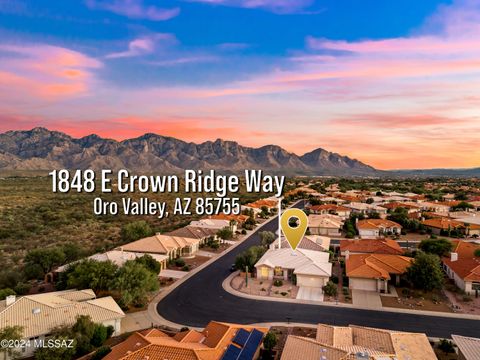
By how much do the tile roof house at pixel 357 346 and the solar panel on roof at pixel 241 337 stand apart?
295 cm

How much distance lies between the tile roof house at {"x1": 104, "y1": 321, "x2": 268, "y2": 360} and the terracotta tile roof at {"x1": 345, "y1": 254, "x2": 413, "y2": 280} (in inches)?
666

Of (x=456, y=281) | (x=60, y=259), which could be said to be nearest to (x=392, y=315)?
(x=456, y=281)

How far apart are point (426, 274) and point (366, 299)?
6717 mm

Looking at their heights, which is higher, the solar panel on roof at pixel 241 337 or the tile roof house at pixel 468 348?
the tile roof house at pixel 468 348

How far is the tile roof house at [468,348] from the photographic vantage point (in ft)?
72.8

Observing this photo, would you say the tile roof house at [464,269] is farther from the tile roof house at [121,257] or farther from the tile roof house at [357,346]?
the tile roof house at [121,257]

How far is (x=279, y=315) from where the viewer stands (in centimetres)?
3253

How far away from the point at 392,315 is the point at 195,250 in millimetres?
30760

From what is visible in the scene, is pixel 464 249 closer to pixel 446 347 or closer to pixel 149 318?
pixel 446 347

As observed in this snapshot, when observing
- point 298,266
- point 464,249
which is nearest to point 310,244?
point 298,266

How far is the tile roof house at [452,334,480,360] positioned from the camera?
22203 mm

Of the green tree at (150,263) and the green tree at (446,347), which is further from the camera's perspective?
the green tree at (150,263)

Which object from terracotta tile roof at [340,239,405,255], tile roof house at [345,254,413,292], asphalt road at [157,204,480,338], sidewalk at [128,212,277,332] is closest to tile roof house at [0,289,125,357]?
sidewalk at [128,212,277,332]

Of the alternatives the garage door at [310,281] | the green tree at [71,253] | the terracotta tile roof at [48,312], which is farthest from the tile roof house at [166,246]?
the terracotta tile roof at [48,312]
